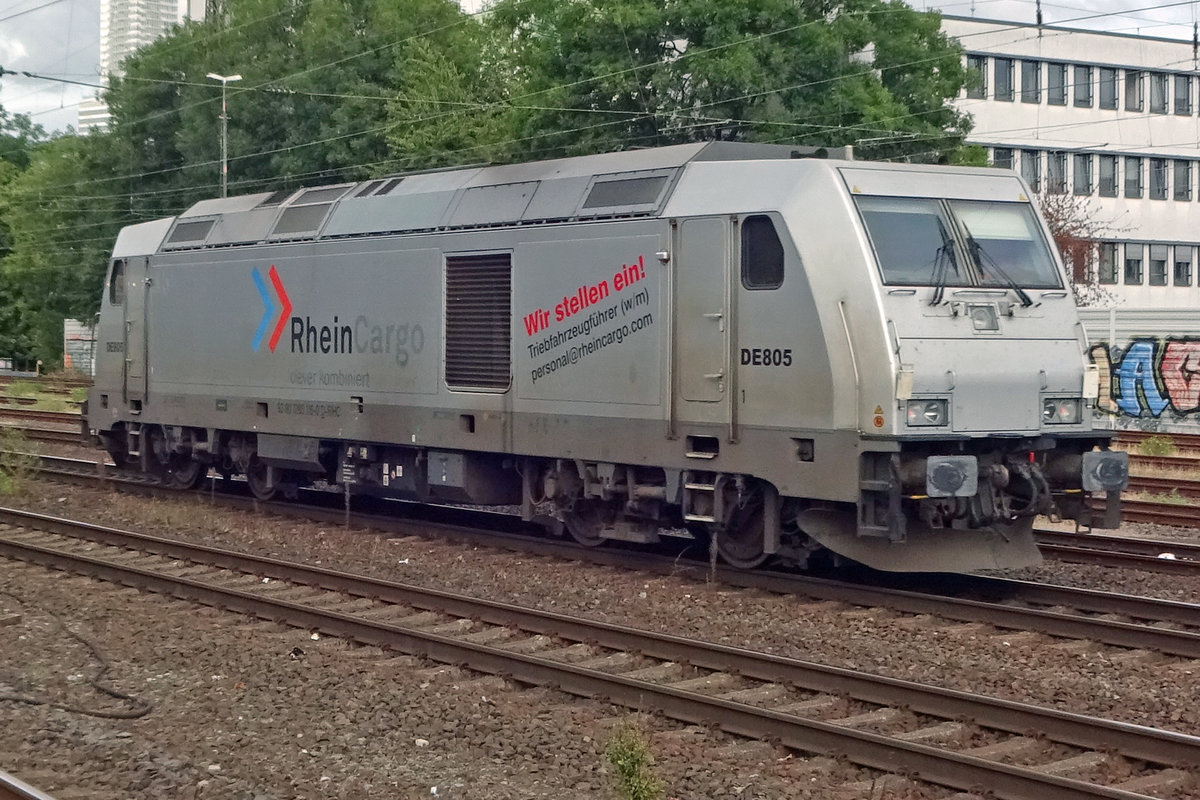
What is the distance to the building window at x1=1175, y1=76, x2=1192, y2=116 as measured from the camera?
56.7 metres

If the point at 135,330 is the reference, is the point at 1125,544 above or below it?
below

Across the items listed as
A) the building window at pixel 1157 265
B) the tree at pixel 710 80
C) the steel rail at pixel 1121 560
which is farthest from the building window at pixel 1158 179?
the steel rail at pixel 1121 560

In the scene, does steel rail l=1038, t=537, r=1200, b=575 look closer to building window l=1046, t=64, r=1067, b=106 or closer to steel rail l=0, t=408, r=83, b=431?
steel rail l=0, t=408, r=83, b=431

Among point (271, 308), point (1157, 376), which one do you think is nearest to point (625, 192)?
point (271, 308)

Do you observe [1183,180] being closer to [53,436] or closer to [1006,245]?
[53,436]

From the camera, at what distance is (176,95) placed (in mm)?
50656

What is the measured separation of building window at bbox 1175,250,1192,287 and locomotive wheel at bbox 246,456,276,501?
4750 centimetres

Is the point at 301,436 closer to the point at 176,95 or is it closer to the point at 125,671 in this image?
the point at 125,671

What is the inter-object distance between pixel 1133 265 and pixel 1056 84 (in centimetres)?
775

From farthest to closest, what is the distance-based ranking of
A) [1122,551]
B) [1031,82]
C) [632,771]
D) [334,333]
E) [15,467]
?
1. [1031,82]
2. [15,467]
3. [334,333]
4. [1122,551]
5. [632,771]

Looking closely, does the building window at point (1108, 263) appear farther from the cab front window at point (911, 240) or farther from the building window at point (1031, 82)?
the cab front window at point (911, 240)

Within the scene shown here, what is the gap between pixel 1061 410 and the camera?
1116 centimetres

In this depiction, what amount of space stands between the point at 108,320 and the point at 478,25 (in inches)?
970

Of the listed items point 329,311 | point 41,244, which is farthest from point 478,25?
point 329,311
